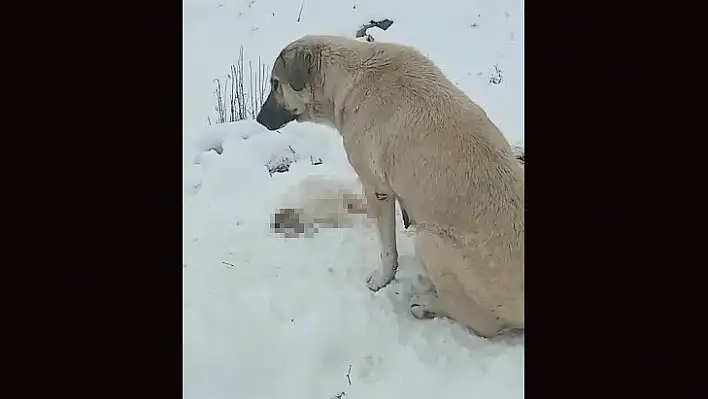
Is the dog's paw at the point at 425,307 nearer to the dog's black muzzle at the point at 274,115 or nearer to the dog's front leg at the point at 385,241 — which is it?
the dog's front leg at the point at 385,241

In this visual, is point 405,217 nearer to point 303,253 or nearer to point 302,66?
point 303,253

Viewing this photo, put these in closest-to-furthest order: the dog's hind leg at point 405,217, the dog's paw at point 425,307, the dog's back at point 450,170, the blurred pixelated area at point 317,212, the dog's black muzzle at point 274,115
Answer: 1. the dog's back at point 450,170
2. the dog's paw at point 425,307
3. the dog's hind leg at point 405,217
4. the dog's black muzzle at point 274,115
5. the blurred pixelated area at point 317,212

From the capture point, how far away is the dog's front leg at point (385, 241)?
291 cm

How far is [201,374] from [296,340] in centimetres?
42

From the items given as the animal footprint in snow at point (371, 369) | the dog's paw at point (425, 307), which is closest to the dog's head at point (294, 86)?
the dog's paw at point (425, 307)

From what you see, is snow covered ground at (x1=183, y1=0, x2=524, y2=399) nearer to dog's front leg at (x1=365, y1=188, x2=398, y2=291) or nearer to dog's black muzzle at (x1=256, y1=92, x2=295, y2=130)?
dog's front leg at (x1=365, y1=188, x2=398, y2=291)

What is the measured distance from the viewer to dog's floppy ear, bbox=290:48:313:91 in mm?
2871

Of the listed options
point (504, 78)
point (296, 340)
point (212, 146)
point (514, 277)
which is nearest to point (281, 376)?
point (296, 340)

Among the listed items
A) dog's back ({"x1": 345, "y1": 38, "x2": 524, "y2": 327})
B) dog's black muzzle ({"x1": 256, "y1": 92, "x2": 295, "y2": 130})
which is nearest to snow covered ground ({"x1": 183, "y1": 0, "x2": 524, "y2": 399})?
dog's back ({"x1": 345, "y1": 38, "x2": 524, "y2": 327})

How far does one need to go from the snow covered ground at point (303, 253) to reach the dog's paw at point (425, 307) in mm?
58

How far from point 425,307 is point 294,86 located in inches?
48.2
